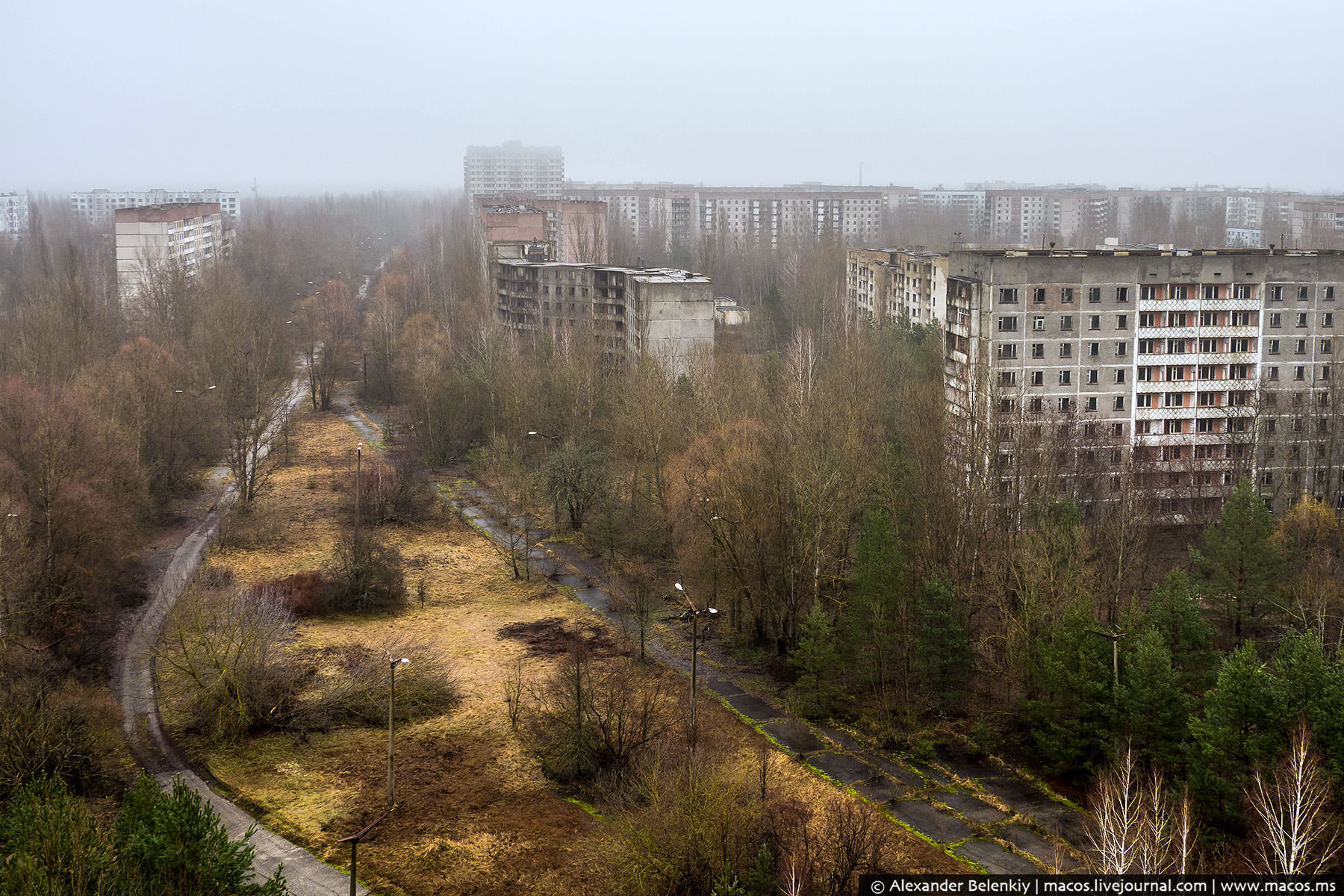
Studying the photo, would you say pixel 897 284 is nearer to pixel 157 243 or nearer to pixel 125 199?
pixel 157 243

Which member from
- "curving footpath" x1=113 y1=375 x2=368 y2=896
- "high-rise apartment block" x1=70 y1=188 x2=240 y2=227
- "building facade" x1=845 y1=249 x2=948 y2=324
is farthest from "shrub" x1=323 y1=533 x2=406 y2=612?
"high-rise apartment block" x1=70 y1=188 x2=240 y2=227

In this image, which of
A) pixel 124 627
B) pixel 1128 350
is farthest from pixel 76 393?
pixel 1128 350

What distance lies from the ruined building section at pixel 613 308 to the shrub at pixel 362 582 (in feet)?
48.0

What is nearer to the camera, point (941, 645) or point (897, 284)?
point (941, 645)

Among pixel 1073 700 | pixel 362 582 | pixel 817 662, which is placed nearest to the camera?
pixel 1073 700

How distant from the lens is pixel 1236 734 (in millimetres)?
19641

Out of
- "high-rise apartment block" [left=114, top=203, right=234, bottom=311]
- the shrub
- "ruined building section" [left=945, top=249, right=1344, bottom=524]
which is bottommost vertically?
the shrub

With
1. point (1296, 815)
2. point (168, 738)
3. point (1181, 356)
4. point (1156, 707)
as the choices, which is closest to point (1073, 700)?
point (1156, 707)

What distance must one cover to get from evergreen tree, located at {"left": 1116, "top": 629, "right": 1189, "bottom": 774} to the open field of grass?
14.8 ft

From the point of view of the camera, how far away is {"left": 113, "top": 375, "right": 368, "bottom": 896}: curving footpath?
20453mm

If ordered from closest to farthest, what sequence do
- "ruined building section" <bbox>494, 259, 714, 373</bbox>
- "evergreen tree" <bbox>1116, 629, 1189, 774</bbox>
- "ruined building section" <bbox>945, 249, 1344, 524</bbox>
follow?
1. "evergreen tree" <bbox>1116, 629, 1189, 774</bbox>
2. "ruined building section" <bbox>945, 249, 1344, 524</bbox>
3. "ruined building section" <bbox>494, 259, 714, 373</bbox>

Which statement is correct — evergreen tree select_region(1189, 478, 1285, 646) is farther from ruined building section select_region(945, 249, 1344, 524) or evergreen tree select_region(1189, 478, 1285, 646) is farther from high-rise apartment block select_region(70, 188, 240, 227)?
high-rise apartment block select_region(70, 188, 240, 227)

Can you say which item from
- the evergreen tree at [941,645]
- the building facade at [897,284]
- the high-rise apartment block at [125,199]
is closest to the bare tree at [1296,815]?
the evergreen tree at [941,645]

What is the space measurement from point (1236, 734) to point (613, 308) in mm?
46243
